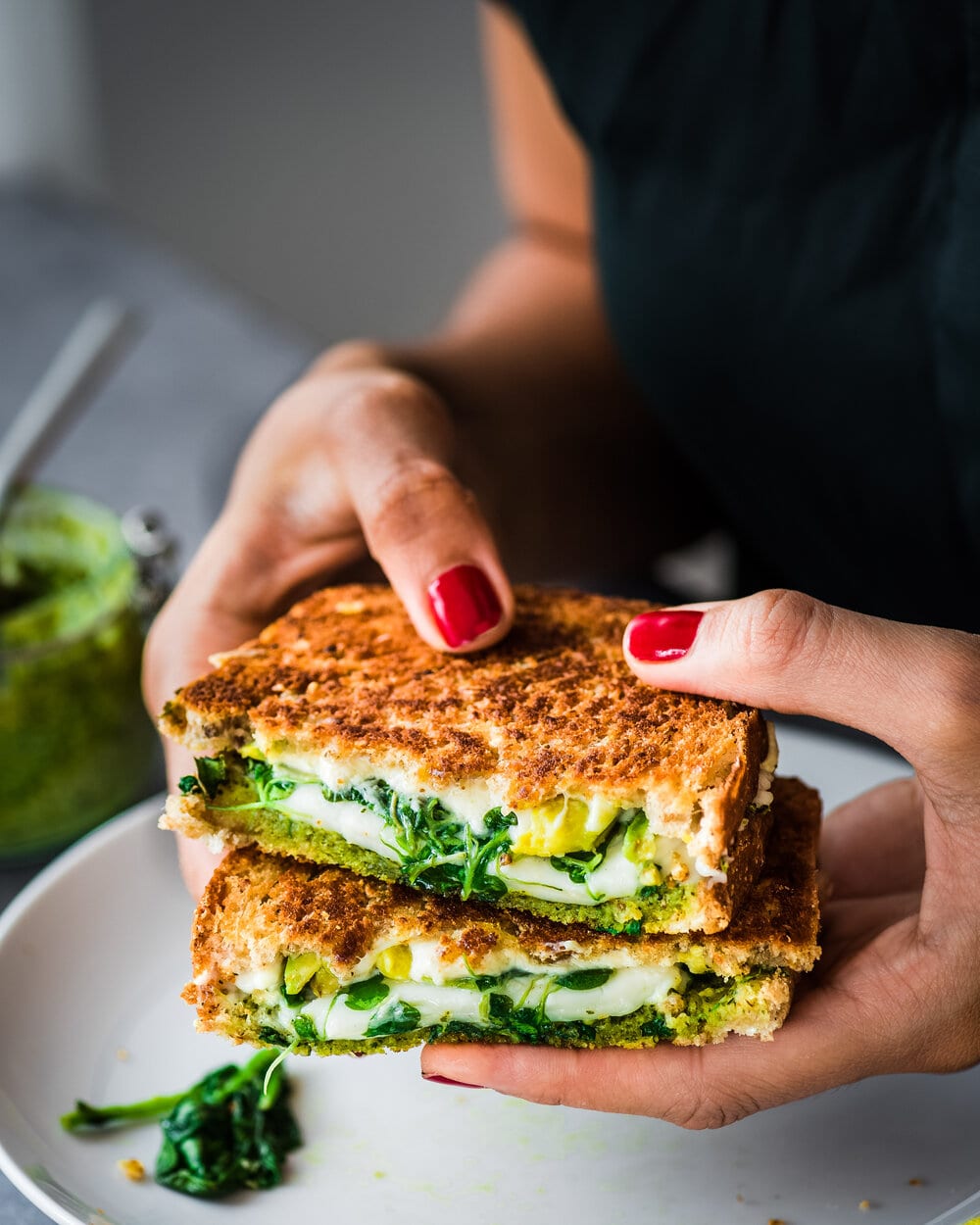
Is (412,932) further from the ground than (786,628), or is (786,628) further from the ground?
(786,628)

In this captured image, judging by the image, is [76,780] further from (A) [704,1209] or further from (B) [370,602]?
(A) [704,1209]

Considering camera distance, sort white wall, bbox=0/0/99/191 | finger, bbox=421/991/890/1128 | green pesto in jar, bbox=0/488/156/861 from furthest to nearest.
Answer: white wall, bbox=0/0/99/191, green pesto in jar, bbox=0/488/156/861, finger, bbox=421/991/890/1128

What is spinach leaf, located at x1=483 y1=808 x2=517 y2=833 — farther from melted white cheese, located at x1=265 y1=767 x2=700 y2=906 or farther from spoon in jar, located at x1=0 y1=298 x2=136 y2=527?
spoon in jar, located at x1=0 y1=298 x2=136 y2=527

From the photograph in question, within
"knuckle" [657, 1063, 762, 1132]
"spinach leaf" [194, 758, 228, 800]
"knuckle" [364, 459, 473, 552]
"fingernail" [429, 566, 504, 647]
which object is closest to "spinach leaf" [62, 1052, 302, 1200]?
"spinach leaf" [194, 758, 228, 800]

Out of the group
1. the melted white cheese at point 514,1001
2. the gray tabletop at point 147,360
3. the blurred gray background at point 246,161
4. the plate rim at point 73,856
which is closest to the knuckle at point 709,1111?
the melted white cheese at point 514,1001

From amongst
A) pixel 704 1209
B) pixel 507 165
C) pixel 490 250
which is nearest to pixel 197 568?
pixel 704 1209

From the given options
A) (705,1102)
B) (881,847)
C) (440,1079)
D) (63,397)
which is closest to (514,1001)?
(440,1079)

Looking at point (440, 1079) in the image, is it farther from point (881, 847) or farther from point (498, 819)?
point (881, 847)
